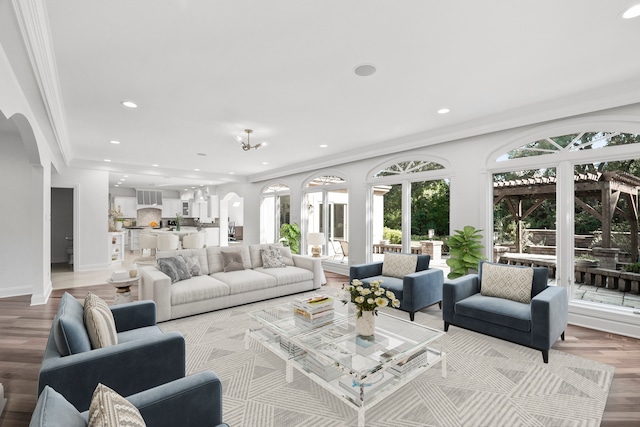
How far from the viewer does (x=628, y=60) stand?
9.26 feet

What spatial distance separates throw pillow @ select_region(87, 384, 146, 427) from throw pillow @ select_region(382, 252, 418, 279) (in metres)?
3.89

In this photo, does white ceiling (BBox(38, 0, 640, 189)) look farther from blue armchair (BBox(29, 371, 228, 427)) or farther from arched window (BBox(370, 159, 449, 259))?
blue armchair (BBox(29, 371, 228, 427))

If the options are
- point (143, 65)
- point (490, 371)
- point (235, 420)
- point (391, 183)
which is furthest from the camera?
point (391, 183)

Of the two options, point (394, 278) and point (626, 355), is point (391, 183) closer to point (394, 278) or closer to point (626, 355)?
point (394, 278)

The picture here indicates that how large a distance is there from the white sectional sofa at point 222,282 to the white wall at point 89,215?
4526mm

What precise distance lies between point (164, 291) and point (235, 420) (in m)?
2.20

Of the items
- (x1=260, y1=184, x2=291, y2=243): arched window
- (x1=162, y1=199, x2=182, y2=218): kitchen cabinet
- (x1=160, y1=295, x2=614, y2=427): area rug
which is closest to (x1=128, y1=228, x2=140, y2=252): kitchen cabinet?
(x1=162, y1=199, x2=182, y2=218): kitchen cabinet

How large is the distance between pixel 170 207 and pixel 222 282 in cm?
1086

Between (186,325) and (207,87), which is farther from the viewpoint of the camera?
(186,325)

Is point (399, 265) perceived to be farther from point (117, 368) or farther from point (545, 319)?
point (117, 368)

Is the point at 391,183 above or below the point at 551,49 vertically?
below

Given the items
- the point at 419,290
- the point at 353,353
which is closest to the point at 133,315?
the point at 353,353

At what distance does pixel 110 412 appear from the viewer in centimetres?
100

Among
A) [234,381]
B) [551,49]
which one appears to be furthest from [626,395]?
[234,381]
